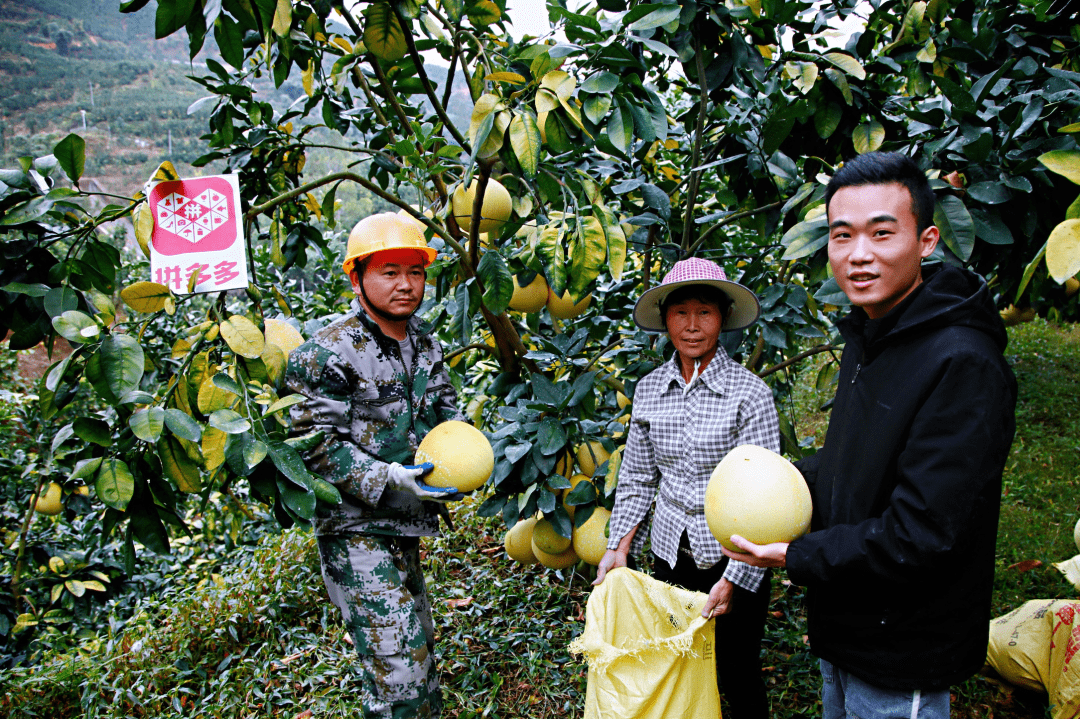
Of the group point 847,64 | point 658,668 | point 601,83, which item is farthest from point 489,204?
point 658,668

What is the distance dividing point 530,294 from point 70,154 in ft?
3.95

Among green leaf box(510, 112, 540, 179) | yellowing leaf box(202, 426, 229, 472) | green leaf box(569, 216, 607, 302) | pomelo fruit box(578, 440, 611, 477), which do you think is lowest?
pomelo fruit box(578, 440, 611, 477)

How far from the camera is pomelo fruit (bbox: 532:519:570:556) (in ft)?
6.21

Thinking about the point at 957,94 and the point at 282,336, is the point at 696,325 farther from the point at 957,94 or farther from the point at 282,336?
the point at 282,336

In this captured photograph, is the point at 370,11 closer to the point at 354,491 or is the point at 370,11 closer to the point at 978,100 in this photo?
the point at 354,491

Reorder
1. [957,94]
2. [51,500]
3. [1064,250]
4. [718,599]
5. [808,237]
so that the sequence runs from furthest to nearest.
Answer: [51,500] → [718,599] → [808,237] → [957,94] → [1064,250]

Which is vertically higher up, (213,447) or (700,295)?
(700,295)

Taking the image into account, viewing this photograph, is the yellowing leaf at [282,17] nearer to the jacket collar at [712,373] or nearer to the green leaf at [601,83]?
the green leaf at [601,83]

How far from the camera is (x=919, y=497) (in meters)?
0.94

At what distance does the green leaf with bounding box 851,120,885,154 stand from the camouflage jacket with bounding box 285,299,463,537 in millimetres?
1223

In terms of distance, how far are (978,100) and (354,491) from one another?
1.56m

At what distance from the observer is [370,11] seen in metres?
1.58

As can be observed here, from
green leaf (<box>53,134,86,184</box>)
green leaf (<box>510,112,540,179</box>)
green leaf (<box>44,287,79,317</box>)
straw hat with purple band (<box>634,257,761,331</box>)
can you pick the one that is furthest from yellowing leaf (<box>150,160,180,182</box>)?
straw hat with purple band (<box>634,257,761,331</box>)

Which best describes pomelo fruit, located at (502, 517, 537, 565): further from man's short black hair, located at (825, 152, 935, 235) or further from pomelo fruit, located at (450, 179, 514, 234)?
man's short black hair, located at (825, 152, 935, 235)
